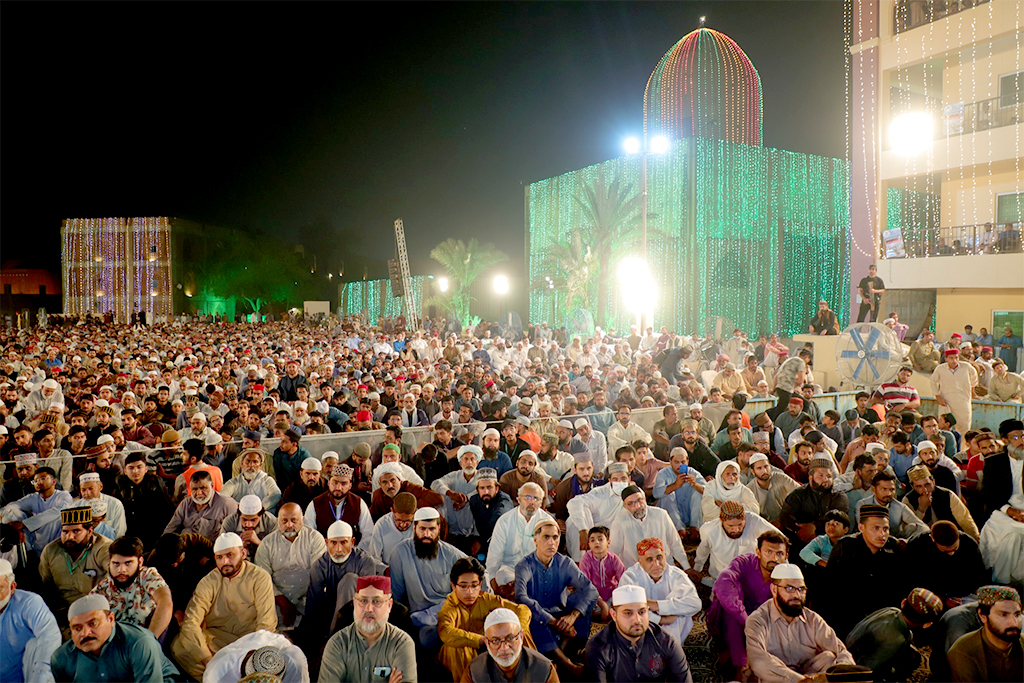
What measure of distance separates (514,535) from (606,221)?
19.6 metres

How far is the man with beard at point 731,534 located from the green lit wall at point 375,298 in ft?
104

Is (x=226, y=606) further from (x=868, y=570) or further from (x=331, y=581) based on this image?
(x=868, y=570)

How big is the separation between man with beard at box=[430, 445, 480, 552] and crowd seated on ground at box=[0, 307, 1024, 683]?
2cm

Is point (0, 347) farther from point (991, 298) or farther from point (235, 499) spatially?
point (991, 298)

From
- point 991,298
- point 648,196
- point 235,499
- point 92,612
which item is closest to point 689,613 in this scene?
point 92,612

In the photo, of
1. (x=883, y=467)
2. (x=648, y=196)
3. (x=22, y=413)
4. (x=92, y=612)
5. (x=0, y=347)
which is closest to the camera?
(x=92, y=612)

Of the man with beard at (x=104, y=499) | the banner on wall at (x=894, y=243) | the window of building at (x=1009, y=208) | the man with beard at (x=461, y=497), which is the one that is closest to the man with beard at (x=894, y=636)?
the man with beard at (x=461, y=497)

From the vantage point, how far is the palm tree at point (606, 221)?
22.8 metres

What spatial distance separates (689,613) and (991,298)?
46.4ft

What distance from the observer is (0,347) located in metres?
19.0

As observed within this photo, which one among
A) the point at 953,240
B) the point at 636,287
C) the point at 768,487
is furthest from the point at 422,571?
the point at 636,287

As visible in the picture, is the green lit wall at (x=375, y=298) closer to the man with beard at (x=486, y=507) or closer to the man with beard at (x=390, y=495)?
the man with beard at (x=390, y=495)

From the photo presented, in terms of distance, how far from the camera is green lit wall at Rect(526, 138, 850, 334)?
20266 mm

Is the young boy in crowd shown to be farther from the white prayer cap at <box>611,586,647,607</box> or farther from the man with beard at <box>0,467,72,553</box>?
the man with beard at <box>0,467,72,553</box>
